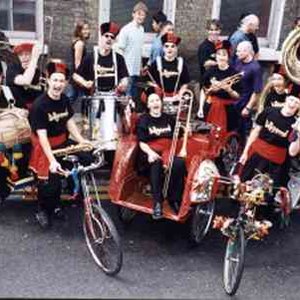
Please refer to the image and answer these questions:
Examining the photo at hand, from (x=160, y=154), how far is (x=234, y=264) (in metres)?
1.41

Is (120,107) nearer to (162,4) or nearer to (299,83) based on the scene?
(299,83)

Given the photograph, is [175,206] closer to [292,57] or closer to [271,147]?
[271,147]

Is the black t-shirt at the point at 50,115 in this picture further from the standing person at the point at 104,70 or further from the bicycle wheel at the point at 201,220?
the bicycle wheel at the point at 201,220

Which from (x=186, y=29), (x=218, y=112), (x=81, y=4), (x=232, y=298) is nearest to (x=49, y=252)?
(x=232, y=298)

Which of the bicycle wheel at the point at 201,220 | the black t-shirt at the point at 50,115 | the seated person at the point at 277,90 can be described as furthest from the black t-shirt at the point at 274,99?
the black t-shirt at the point at 50,115

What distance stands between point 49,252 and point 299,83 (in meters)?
3.36

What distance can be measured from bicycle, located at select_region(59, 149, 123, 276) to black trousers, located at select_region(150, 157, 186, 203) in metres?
0.54

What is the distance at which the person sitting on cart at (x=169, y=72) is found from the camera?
23.4ft

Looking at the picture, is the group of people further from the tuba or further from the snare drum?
the snare drum

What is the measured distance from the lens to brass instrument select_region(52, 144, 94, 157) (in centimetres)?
565

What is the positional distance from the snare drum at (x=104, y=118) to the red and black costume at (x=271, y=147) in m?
1.58

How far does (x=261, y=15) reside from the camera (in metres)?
10.7

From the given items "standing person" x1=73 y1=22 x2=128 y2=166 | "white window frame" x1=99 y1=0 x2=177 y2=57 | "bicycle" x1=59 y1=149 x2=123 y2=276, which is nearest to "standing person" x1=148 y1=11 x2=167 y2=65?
"white window frame" x1=99 y1=0 x2=177 y2=57

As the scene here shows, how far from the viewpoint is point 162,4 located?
10078mm
